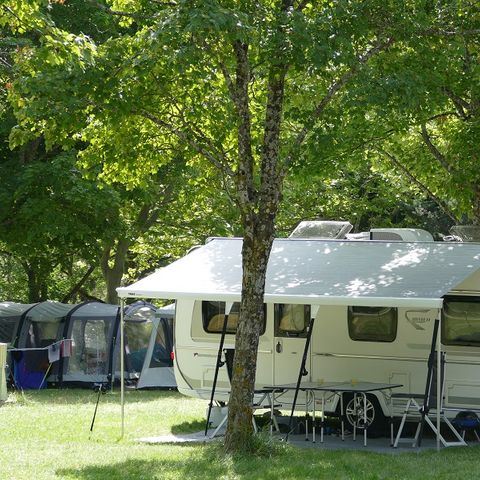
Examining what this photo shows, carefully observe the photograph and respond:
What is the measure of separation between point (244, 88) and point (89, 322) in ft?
34.9

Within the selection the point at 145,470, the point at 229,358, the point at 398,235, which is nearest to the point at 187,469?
the point at 145,470

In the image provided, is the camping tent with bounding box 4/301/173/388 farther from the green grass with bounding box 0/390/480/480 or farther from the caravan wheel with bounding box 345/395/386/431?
Result: the caravan wheel with bounding box 345/395/386/431

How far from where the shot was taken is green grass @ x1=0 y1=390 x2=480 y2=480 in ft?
30.9

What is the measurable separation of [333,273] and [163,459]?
3.32 m

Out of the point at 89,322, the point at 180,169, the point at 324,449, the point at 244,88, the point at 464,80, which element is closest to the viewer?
the point at 244,88

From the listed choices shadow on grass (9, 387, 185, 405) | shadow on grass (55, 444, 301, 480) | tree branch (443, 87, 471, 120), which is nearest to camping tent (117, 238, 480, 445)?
shadow on grass (55, 444, 301, 480)

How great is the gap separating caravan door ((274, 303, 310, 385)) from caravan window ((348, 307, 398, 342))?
62 centimetres

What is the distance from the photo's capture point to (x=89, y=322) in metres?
20.2

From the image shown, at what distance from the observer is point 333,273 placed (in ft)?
40.6

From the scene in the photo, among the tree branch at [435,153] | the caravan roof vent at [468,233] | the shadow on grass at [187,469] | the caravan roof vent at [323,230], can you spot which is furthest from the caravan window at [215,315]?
the tree branch at [435,153]

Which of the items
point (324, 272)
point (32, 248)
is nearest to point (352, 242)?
point (324, 272)

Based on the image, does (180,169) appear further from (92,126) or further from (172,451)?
(172,451)

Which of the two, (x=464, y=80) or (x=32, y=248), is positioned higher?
(x=464, y=80)

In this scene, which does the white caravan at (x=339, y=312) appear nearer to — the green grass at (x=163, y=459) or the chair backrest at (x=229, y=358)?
the chair backrest at (x=229, y=358)
